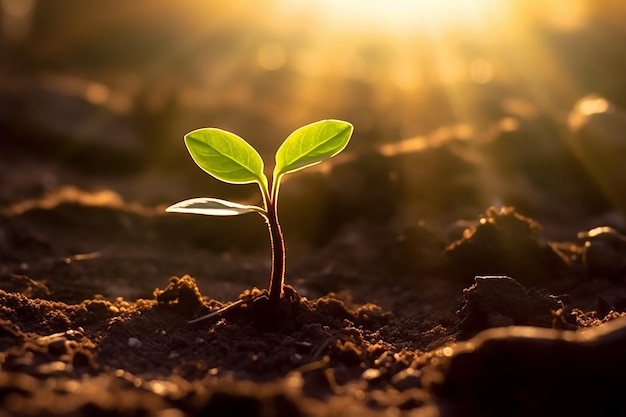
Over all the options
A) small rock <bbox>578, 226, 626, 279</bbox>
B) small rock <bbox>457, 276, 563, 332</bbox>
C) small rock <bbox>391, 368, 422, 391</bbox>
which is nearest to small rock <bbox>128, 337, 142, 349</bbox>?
small rock <bbox>391, 368, 422, 391</bbox>

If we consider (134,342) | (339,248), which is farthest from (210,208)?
(339,248)

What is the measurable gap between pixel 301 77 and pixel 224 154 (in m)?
8.23

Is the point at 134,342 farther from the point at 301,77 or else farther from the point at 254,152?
the point at 301,77

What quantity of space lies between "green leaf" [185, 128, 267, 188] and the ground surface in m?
0.54

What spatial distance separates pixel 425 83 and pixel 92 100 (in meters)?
4.27

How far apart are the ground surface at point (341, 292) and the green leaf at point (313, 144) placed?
0.56 meters

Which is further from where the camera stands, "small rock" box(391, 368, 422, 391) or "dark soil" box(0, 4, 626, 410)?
"small rock" box(391, 368, 422, 391)

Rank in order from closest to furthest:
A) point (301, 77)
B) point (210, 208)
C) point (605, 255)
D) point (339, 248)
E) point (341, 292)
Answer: point (210, 208)
point (605, 255)
point (341, 292)
point (339, 248)
point (301, 77)

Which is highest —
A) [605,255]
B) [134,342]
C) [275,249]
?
[275,249]

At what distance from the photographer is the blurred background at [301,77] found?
6.44 metres

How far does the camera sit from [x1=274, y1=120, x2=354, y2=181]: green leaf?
7.82 feet

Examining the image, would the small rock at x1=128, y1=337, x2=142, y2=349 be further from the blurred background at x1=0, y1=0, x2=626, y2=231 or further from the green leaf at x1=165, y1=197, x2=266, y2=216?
the blurred background at x1=0, y1=0, x2=626, y2=231

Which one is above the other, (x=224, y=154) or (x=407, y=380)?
(x=224, y=154)

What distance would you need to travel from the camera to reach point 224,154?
2414 millimetres
